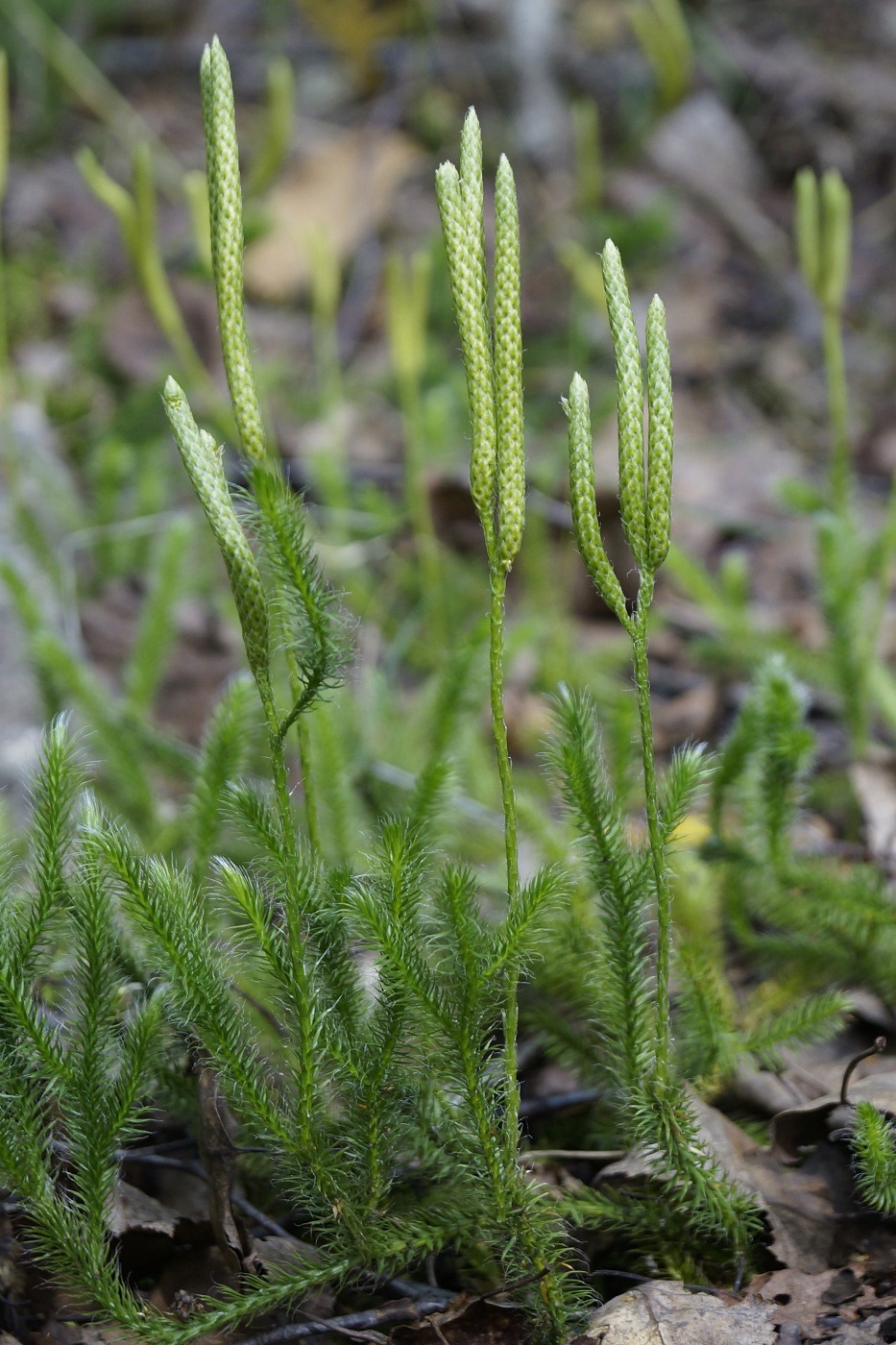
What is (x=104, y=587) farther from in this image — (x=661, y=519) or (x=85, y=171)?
(x=661, y=519)

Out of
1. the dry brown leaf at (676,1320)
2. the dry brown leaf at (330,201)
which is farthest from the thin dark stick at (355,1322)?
the dry brown leaf at (330,201)

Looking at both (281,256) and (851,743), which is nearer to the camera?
(851,743)

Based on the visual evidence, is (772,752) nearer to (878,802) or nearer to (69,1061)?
(878,802)

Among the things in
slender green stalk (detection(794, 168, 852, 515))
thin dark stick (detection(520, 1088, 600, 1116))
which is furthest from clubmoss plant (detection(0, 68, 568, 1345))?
slender green stalk (detection(794, 168, 852, 515))

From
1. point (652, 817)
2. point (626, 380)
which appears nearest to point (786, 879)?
point (652, 817)

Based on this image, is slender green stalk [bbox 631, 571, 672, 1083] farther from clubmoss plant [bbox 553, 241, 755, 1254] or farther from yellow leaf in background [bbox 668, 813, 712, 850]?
yellow leaf in background [bbox 668, 813, 712, 850]

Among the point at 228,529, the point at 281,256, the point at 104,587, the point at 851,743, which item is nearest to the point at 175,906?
the point at 228,529

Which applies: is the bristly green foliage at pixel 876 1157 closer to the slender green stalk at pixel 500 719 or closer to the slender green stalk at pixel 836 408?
the slender green stalk at pixel 500 719
